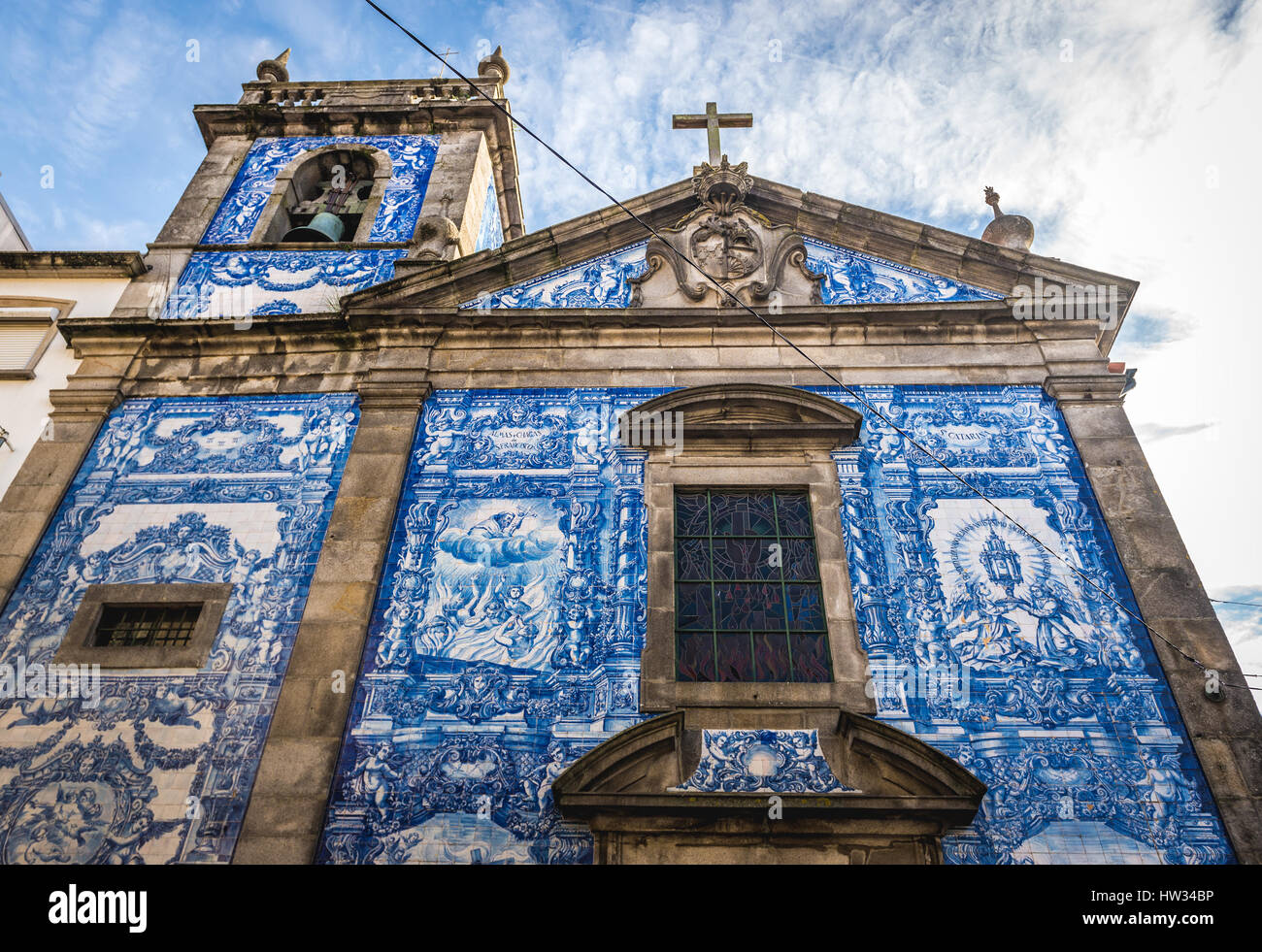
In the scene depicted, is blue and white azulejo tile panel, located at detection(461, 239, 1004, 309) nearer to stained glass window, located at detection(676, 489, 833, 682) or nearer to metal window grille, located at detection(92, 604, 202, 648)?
stained glass window, located at detection(676, 489, 833, 682)

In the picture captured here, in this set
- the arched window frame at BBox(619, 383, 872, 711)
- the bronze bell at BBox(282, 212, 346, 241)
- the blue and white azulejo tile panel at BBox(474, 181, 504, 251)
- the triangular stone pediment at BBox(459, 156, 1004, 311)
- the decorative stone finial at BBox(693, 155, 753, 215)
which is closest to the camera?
the arched window frame at BBox(619, 383, 872, 711)

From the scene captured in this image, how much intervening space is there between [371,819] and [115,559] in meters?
3.08

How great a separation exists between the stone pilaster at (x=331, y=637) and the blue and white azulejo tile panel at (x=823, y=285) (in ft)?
5.08

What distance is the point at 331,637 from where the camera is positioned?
6.36 metres

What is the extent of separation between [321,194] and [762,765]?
350 inches

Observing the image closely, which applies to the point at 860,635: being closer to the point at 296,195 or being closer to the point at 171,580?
the point at 171,580

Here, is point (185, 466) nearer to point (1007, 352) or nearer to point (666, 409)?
point (666, 409)

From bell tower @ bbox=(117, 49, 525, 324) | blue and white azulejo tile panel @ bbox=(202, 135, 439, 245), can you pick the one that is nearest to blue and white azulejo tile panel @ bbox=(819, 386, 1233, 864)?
bell tower @ bbox=(117, 49, 525, 324)

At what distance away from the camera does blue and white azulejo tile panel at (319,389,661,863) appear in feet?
18.4

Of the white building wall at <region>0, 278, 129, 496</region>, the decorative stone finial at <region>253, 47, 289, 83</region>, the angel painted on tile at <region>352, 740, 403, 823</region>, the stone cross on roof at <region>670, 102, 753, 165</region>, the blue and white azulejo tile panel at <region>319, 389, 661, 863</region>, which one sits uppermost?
the decorative stone finial at <region>253, 47, 289, 83</region>

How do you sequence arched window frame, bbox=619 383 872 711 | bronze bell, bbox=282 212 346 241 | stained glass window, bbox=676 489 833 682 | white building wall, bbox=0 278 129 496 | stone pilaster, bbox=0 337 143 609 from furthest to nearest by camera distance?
bronze bell, bbox=282 212 346 241 → white building wall, bbox=0 278 129 496 → stone pilaster, bbox=0 337 143 609 → stained glass window, bbox=676 489 833 682 → arched window frame, bbox=619 383 872 711

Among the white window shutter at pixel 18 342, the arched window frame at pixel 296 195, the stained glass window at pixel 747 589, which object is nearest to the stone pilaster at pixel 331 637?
the stained glass window at pixel 747 589

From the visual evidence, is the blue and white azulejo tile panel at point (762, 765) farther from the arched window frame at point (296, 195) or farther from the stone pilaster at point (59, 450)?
the arched window frame at point (296, 195)

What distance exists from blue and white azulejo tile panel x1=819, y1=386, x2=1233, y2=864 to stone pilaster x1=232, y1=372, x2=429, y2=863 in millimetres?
3591
